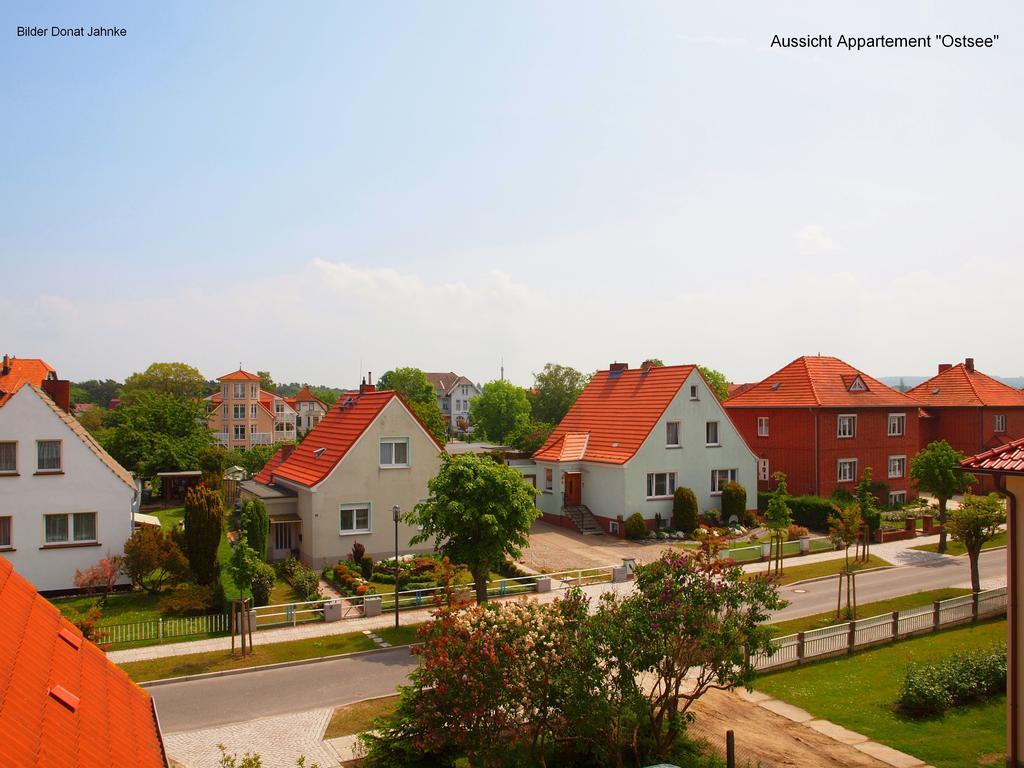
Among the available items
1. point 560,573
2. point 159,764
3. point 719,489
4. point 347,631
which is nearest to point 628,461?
point 719,489

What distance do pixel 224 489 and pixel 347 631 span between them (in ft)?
79.8

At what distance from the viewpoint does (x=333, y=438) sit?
35562 millimetres

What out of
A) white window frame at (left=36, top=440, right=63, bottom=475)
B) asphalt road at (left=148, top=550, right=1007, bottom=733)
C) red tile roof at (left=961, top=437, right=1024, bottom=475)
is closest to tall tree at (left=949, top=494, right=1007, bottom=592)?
asphalt road at (left=148, top=550, right=1007, bottom=733)

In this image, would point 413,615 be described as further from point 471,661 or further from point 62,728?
point 62,728

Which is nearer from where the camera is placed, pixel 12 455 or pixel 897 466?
pixel 12 455

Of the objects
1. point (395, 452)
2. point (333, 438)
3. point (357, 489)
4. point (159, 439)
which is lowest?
point (357, 489)

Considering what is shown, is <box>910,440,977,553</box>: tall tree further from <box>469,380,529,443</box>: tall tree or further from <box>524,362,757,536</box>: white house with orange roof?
<box>469,380,529,443</box>: tall tree

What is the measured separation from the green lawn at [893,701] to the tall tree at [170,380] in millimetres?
103536

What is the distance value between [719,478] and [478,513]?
77.1 ft

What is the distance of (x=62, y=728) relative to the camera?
8.07m

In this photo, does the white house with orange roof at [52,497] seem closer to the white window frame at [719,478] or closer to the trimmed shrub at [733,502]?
the trimmed shrub at [733,502]

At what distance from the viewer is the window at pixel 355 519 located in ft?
108

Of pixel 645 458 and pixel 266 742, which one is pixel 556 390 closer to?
pixel 645 458

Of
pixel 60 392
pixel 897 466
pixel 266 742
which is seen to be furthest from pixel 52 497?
pixel 897 466
